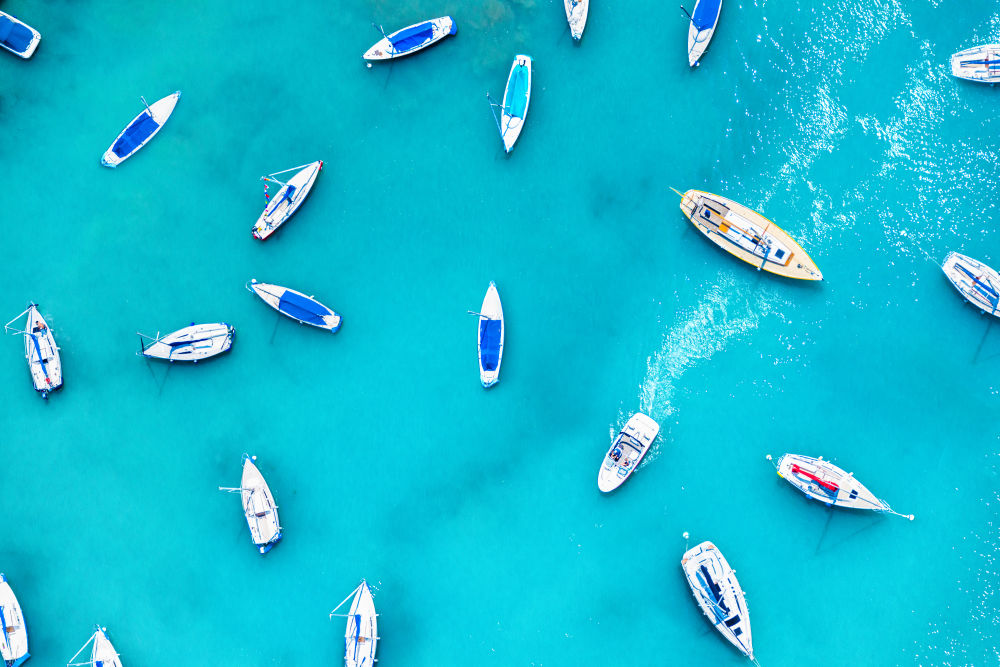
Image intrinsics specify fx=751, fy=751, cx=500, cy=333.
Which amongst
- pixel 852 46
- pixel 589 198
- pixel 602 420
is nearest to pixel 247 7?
pixel 589 198

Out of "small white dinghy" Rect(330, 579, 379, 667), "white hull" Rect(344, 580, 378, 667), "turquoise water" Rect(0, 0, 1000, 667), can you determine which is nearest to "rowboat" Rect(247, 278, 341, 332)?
"turquoise water" Rect(0, 0, 1000, 667)

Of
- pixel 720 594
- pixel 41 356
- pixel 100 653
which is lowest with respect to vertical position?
pixel 100 653

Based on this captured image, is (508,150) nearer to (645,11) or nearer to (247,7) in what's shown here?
(645,11)

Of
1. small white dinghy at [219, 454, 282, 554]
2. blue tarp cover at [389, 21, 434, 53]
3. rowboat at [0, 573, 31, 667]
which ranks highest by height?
blue tarp cover at [389, 21, 434, 53]

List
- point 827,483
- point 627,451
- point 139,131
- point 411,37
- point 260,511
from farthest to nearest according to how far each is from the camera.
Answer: point 139,131
point 411,37
point 260,511
point 627,451
point 827,483

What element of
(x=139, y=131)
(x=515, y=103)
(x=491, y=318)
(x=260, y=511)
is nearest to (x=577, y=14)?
(x=515, y=103)

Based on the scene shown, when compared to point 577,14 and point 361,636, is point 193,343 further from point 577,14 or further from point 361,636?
point 577,14

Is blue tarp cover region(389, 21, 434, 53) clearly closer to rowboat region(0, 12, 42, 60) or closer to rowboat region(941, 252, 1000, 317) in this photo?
rowboat region(0, 12, 42, 60)
